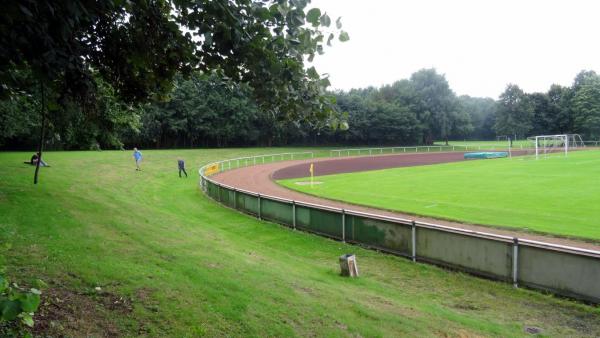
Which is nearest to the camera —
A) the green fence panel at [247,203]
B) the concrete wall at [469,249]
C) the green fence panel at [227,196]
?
the concrete wall at [469,249]

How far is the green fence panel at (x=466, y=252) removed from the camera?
9.68m

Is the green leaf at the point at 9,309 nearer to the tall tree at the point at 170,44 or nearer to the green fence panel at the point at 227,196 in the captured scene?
the tall tree at the point at 170,44

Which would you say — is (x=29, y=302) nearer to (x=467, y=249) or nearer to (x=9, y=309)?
(x=9, y=309)

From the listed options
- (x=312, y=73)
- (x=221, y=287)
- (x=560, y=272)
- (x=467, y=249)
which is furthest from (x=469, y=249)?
(x=312, y=73)

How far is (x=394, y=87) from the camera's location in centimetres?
9062

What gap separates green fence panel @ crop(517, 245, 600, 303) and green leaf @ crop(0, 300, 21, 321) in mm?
9106

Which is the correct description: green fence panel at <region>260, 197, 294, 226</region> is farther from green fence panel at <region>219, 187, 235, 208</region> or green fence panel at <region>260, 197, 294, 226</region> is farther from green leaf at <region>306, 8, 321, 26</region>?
green leaf at <region>306, 8, 321, 26</region>

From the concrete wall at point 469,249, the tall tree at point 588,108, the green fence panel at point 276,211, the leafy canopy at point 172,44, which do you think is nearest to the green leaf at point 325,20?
the leafy canopy at point 172,44

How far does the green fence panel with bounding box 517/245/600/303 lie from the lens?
327 inches

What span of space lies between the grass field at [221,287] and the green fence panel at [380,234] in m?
0.37

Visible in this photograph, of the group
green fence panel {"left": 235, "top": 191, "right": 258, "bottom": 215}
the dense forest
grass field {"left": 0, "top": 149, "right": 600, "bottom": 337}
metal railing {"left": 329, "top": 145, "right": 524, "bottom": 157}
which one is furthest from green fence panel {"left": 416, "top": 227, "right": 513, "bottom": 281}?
metal railing {"left": 329, "top": 145, "right": 524, "bottom": 157}

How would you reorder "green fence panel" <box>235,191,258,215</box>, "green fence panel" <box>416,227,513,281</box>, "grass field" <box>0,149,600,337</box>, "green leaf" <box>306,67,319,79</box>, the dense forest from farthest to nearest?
the dense forest < "green fence panel" <box>235,191,258,215</box> < "green fence panel" <box>416,227,513,281</box> < "grass field" <box>0,149,600,337</box> < "green leaf" <box>306,67,319,79</box>

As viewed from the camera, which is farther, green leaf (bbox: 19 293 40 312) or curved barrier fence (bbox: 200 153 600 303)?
curved barrier fence (bbox: 200 153 600 303)

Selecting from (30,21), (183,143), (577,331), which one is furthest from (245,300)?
(183,143)
